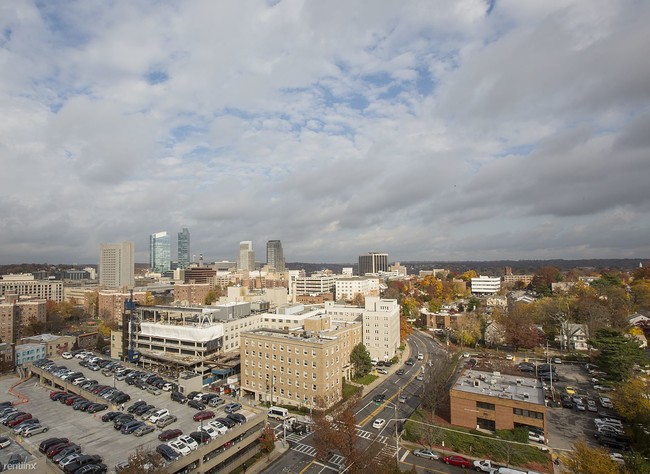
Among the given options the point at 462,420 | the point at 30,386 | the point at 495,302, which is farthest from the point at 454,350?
the point at 30,386

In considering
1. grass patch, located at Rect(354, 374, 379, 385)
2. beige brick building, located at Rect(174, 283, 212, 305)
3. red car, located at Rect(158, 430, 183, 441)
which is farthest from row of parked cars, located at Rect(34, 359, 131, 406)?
beige brick building, located at Rect(174, 283, 212, 305)

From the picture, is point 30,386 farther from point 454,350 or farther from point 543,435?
point 454,350

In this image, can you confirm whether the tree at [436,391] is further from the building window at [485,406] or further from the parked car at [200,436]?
the parked car at [200,436]

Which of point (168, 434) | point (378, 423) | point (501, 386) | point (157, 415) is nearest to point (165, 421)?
point (157, 415)

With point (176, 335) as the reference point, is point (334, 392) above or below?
below

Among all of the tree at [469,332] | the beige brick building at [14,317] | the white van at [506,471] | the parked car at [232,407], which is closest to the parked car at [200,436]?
the parked car at [232,407]

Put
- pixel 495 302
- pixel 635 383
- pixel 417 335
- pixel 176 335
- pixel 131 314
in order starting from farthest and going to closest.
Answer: pixel 495 302, pixel 417 335, pixel 131 314, pixel 176 335, pixel 635 383
